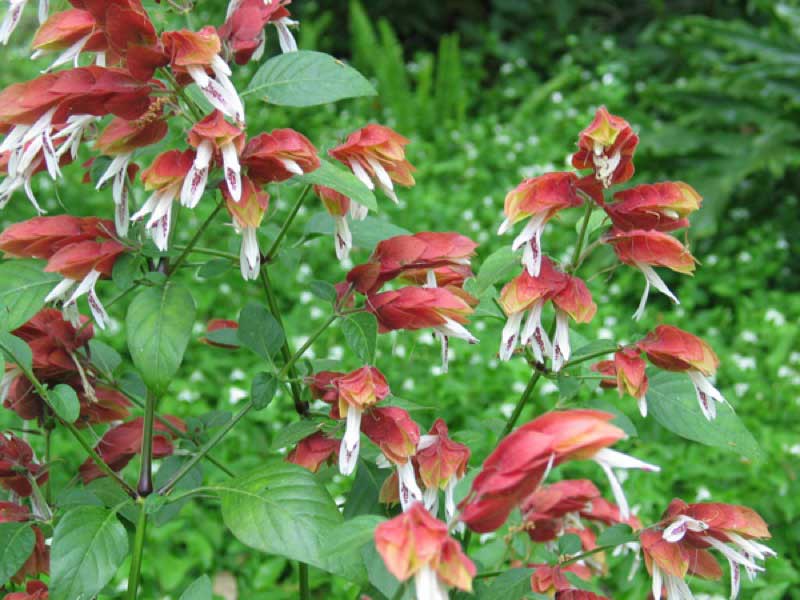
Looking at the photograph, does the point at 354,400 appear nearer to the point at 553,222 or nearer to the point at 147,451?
the point at 147,451

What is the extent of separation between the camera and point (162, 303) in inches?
28.9

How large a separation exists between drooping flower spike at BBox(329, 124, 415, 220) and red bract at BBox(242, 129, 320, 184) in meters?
0.07

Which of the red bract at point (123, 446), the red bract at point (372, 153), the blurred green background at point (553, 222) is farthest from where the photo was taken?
the blurred green background at point (553, 222)

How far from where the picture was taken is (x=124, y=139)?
2.33ft

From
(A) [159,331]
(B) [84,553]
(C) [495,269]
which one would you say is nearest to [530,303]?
(C) [495,269]

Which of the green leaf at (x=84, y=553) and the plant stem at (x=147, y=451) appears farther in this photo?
the plant stem at (x=147, y=451)

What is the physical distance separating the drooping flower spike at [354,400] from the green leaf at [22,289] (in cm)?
24

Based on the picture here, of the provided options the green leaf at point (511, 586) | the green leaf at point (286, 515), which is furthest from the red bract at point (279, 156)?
the green leaf at point (511, 586)

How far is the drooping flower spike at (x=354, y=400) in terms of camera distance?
28.0 inches

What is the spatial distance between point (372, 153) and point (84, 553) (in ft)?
1.21

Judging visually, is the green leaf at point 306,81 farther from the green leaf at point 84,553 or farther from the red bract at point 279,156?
the green leaf at point 84,553

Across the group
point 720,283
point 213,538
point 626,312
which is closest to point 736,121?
point 720,283

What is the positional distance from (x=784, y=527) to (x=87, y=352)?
129 centimetres

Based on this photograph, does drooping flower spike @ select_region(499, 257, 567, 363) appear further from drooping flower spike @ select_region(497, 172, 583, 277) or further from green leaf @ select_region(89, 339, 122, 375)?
green leaf @ select_region(89, 339, 122, 375)
